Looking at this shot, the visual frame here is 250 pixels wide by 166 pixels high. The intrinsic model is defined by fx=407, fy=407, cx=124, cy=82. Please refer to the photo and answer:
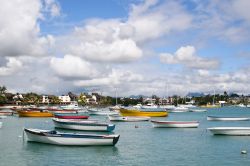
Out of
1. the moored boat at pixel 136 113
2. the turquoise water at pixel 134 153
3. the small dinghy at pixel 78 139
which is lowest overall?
the turquoise water at pixel 134 153

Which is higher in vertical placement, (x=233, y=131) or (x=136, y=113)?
(x=136, y=113)

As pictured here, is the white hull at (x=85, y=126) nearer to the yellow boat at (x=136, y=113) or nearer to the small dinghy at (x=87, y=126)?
the small dinghy at (x=87, y=126)

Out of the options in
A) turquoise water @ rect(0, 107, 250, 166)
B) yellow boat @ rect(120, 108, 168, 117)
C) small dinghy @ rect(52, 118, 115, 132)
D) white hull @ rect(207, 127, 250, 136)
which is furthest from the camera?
yellow boat @ rect(120, 108, 168, 117)

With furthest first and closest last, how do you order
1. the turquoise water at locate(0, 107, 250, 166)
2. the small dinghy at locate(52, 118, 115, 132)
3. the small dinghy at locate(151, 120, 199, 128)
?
the small dinghy at locate(151, 120, 199, 128)
the small dinghy at locate(52, 118, 115, 132)
the turquoise water at locate(0, 107, 250, 166)

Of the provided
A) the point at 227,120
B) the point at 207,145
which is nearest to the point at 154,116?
the point at 227,120

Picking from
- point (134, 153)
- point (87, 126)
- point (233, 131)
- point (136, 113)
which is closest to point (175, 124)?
point (87, 126)

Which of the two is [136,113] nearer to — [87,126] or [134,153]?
[87,126]

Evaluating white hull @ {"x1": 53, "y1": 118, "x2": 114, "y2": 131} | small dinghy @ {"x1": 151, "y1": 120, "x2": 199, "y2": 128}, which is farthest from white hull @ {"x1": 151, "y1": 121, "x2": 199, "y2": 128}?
white hull @ {"x1": 53, "y1": 118, "x2": 114, "y2": 131}

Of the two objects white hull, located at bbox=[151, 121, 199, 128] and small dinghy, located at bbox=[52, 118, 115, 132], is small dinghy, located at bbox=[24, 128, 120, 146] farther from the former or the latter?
white hull, located at bbox=[151, 121, 199, 128]

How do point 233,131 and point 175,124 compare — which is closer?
point 233,131

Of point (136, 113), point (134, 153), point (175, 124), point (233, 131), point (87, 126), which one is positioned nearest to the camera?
point (134, 153)

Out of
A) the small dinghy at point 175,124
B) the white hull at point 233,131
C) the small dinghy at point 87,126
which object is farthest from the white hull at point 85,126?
the white hull at point 233,131

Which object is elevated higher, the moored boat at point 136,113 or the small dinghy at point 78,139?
the moored boat at point 136,113

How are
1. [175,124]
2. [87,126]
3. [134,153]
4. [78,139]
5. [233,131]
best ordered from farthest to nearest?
[175,124]
[87,126]
[233,131]
[78,139]
[134,153]
